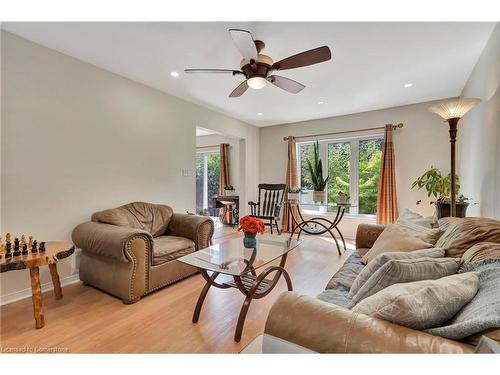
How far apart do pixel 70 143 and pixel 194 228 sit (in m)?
1.61

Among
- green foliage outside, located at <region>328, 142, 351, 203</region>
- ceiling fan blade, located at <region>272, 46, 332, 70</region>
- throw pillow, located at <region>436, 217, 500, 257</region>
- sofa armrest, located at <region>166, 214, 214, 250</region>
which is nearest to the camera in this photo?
throw pillow, located at <region>436, 217, 500, 257</region>

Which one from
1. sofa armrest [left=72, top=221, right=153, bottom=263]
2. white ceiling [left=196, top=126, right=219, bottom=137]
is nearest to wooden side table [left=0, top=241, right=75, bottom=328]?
sofa armrest [left=72, top=221, right=153, bottom=263]

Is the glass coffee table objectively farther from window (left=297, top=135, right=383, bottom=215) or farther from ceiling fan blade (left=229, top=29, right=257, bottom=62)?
window (left=297, top=135, right=383, bottom=215)

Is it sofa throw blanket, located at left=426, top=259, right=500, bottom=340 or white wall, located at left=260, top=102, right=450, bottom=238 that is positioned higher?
white wall, located at left=260, top=102, right=450, bottom=238

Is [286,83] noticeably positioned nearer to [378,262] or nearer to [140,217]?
[378,262]

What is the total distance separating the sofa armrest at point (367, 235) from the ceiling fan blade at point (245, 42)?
1999 mm

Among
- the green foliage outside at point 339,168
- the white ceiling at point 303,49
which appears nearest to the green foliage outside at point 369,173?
the green foliage outside at point 339,168

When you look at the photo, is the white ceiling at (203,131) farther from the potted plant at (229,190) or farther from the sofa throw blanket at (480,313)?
→ the sofa throw blanket at (480,313)

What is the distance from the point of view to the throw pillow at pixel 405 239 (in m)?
1.63

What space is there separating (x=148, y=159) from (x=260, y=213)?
278cm

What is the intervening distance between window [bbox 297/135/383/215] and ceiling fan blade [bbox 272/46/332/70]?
9.12 feet

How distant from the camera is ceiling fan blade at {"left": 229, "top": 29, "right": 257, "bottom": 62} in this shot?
1.61 m
